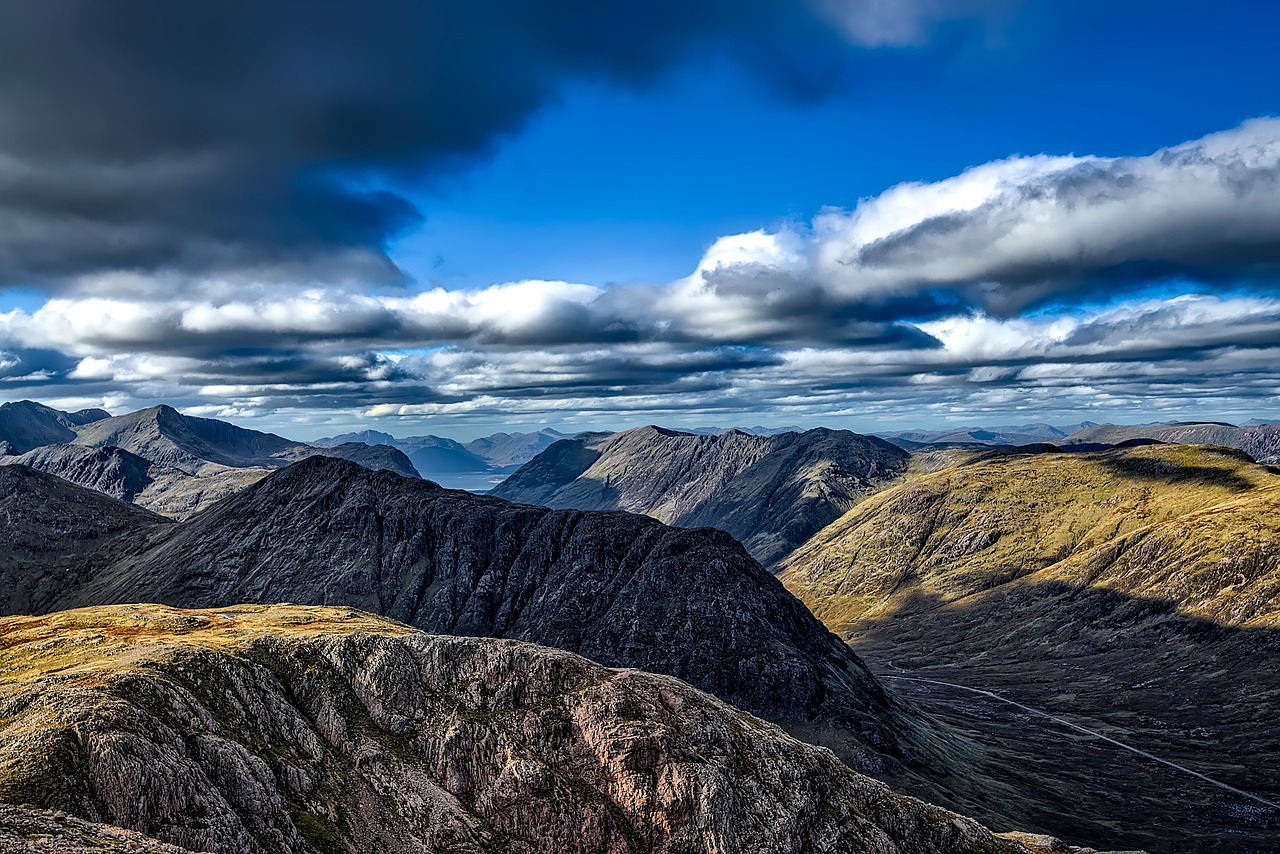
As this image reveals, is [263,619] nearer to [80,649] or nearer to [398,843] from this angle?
[80,649]

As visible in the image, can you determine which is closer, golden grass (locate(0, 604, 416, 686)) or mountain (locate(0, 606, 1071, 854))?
mountain (locate(0, 606, 1071, 854))

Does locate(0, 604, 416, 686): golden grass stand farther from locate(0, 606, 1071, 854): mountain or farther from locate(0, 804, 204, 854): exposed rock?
locate(0, 804, 204, 854): exposed rock

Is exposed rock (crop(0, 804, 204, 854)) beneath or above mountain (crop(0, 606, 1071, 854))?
above

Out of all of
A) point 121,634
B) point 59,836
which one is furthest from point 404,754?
point 121,634

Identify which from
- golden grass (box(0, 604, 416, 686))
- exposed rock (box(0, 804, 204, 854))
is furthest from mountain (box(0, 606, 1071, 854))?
exposed rock (box(0, 804, 204, 854))

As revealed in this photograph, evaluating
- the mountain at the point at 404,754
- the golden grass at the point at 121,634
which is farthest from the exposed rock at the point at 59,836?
the golden grass at the point at 121,634

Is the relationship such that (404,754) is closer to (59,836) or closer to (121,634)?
(59,836)

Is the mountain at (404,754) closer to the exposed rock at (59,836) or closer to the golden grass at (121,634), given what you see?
→ the golden grass at (121,634)

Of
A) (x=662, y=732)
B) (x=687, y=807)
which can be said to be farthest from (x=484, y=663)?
(x=687, y=807)
